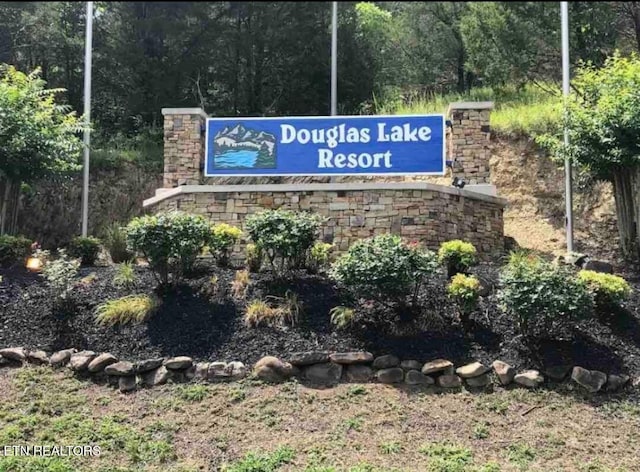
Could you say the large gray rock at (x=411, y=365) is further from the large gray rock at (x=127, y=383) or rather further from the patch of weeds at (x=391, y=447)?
the large gray rock at (x=127, y=383)

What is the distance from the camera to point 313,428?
5.70 metres

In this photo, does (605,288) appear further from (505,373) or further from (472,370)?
(472,370)

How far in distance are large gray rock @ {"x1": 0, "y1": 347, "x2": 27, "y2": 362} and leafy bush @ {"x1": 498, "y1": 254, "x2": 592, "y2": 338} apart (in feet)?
15.4

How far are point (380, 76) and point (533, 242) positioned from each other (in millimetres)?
7279

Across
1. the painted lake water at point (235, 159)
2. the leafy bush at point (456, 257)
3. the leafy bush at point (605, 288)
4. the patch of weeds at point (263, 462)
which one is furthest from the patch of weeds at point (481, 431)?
the painted lake water at point (235, 159)

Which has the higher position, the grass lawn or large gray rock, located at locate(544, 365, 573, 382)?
large gray rock, located at locate(544, 365, 573, 382)

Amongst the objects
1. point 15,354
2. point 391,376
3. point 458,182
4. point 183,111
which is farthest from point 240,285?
point 183,111

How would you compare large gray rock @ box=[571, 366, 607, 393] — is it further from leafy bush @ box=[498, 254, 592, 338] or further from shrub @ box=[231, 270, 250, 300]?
shrub @ box=[231, 270, 250, 300]

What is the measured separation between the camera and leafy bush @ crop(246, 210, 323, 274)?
7684mm

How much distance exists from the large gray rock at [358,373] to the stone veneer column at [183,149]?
5521 millimetres

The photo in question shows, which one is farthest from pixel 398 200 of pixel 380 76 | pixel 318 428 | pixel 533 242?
pixel 380 76

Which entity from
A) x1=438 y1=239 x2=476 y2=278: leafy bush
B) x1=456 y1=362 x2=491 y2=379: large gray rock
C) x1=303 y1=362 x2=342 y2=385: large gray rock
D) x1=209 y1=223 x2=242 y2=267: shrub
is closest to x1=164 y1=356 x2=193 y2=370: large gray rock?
x1=303 y1=362 x2=342 y2=385: large gray rock

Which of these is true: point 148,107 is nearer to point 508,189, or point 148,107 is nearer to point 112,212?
point 112,212

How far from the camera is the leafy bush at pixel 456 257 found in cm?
809
